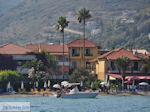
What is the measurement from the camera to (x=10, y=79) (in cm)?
8244

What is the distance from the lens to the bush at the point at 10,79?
8212cm

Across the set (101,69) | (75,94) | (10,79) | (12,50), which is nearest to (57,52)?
(12,50)

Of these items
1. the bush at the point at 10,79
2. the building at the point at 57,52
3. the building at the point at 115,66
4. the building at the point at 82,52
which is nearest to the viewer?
the bush at the point at 10,79

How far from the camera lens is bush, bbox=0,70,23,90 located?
82125 mm

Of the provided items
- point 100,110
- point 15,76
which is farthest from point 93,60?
point 100,110

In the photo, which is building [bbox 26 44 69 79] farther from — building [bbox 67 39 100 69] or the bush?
the bush

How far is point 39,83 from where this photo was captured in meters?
86.6

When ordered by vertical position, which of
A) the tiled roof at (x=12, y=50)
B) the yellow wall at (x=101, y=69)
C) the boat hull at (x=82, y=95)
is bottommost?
the boat hull at (x=82, y=95)

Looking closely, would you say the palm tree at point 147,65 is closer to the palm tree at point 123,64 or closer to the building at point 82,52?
the palm tree at point 123,64

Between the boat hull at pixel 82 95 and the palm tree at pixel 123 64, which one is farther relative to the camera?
the palm tree at pixel 123 64

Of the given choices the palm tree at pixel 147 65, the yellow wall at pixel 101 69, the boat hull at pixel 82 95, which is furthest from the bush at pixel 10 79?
the palm tree at pixel 147 65

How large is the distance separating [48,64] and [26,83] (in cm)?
917

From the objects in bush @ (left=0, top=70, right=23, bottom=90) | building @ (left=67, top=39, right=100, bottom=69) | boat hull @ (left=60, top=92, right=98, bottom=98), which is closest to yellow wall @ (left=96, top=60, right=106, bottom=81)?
building @ (left=67, top=39, right=100, bottom=69)

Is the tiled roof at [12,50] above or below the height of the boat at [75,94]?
above
